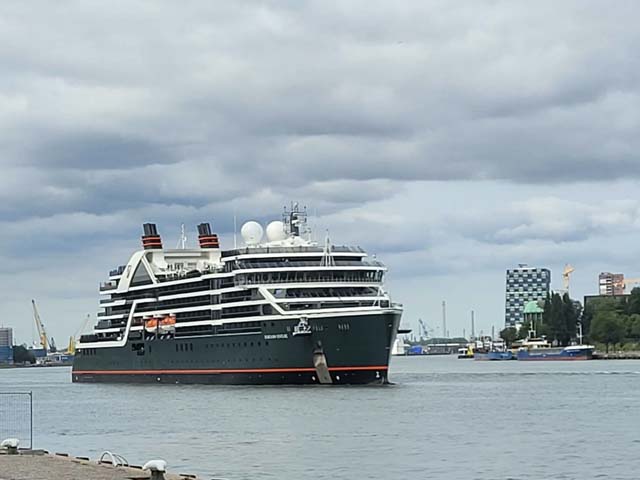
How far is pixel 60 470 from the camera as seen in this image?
3700 cm

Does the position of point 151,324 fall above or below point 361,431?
above

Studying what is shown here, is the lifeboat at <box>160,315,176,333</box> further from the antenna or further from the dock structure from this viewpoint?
the dock structure

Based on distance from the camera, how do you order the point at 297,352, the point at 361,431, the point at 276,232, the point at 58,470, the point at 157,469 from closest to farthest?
the point at 157,469 < the point at 58,470 < the point at 361,431 < the point at 297,352 < the point at 276,232

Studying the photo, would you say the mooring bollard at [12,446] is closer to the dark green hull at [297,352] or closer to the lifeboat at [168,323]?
the dark green hull at [297,352]

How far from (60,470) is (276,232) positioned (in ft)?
236

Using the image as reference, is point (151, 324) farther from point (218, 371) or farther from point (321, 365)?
point (321, 365)

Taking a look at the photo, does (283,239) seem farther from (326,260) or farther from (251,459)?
(251,459)

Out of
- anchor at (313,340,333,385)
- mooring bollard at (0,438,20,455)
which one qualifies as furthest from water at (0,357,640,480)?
mooring bollard at (0,438,20,455)

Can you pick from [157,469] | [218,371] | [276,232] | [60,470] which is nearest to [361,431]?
[60,470]

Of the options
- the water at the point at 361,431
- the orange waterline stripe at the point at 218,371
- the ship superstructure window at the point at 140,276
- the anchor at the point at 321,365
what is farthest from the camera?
the ship superstructure window at the point at 140,276

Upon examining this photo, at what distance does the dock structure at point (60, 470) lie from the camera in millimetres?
35125

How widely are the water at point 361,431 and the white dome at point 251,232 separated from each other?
61.4 feet

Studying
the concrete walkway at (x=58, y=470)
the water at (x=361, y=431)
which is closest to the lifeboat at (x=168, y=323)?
the water at (x=361, y=431)

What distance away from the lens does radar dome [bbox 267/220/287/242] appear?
4250 inches
